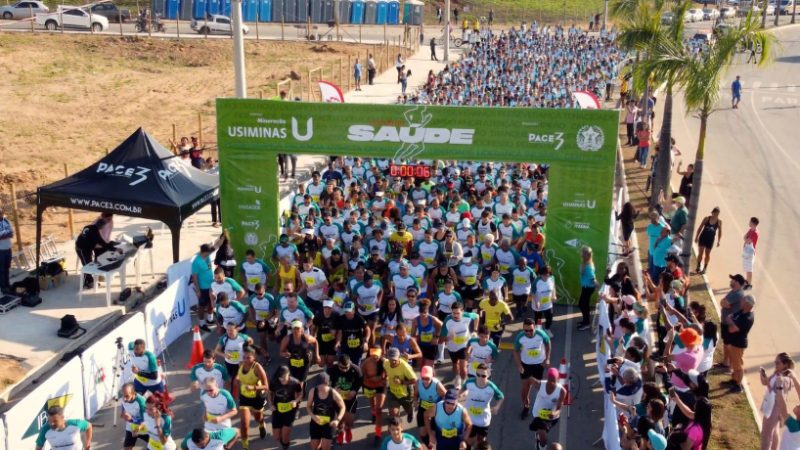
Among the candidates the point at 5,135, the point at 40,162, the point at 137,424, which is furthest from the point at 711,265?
the point at 5,135

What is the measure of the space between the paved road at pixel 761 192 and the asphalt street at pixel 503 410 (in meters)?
2.70

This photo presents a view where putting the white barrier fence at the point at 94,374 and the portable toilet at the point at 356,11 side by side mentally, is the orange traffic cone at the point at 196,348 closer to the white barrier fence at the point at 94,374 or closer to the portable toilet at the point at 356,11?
the white barrier fence at the point at 94,374

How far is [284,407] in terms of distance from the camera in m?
10.8

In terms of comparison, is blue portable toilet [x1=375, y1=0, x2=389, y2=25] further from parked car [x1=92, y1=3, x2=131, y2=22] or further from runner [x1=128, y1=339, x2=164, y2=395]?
runner [x1=128, y1=339, x2=164, y2=395]

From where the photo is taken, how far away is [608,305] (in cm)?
1332

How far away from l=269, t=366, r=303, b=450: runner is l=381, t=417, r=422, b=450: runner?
1.88 metres

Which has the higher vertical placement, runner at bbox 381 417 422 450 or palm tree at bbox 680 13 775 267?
palm tree at bbox 680 13 775 267

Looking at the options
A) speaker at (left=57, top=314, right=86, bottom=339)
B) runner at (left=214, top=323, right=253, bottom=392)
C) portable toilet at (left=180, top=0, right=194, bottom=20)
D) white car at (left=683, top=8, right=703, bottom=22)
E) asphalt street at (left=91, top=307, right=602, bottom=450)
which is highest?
white car at (left=683, top=8, right=703, bottom=22)

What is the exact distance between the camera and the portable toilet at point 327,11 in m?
64.5

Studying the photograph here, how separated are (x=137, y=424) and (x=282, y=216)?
8976 mm

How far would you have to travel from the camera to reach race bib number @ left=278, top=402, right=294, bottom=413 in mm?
10766

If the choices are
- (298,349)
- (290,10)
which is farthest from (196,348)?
(290,10)

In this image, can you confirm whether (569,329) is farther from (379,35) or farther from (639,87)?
(379,35)

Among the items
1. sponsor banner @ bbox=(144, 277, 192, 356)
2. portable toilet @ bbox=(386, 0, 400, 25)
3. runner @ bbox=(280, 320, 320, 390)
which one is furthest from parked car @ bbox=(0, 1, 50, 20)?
runner @ bbox=(280, 320, 320, 390)
